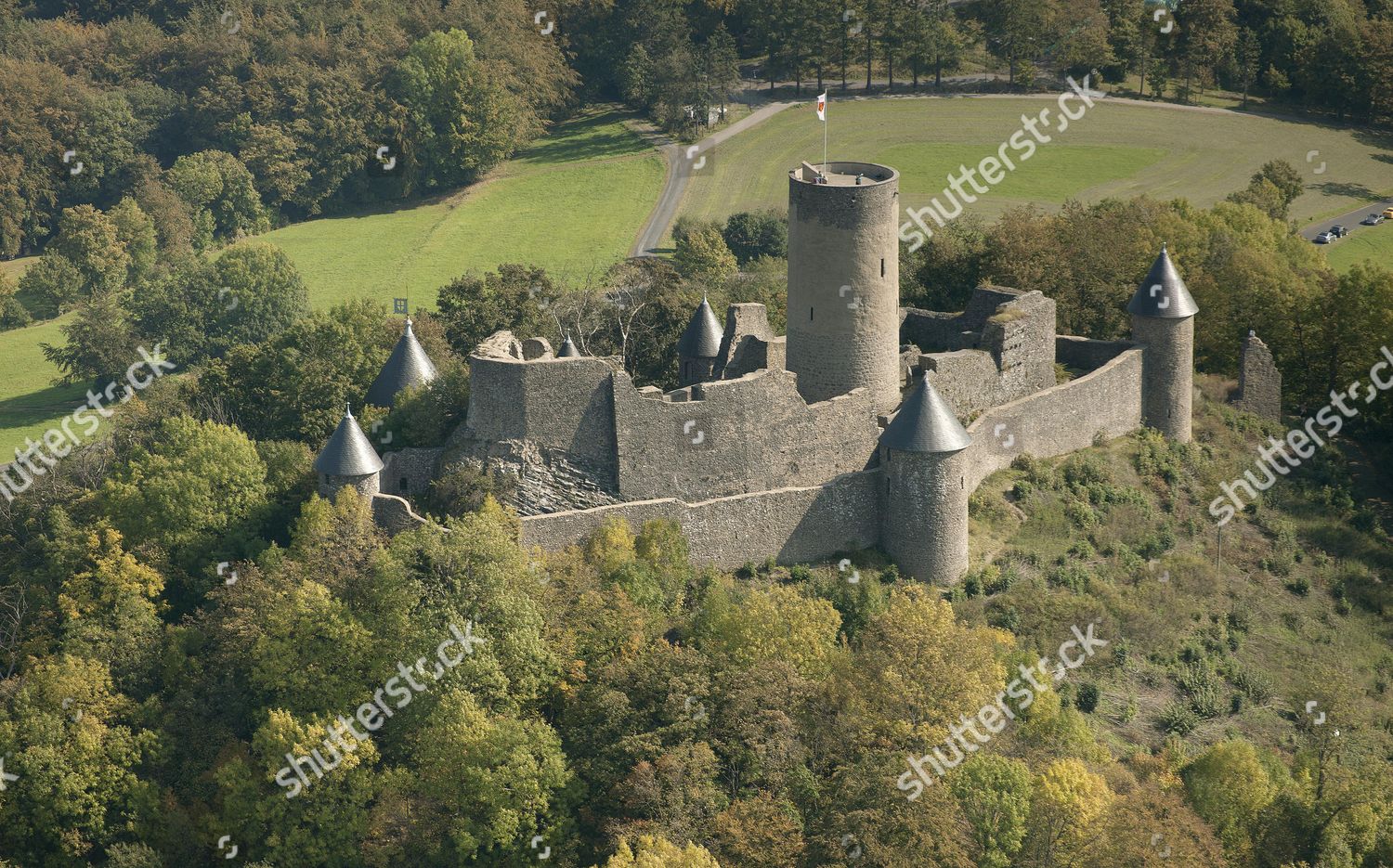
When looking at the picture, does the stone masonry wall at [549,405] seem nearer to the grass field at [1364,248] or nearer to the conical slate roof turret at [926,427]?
the conical slate roof turret at [926,427]

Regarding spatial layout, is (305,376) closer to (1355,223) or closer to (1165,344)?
(1165,344)

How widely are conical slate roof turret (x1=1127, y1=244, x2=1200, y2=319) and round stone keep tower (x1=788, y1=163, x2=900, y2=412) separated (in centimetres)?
986

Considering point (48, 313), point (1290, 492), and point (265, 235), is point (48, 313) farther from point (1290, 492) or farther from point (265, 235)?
point (1290, 492)

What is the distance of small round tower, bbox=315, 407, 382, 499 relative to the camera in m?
54.6

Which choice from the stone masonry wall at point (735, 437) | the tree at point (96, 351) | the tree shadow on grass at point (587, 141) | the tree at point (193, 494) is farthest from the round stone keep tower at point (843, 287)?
the tree shadow on grass at point (587, 141)

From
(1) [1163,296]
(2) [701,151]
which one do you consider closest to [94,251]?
(2) [701,151]

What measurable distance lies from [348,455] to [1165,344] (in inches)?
1008

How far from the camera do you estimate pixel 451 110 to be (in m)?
111

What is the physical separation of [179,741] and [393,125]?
61530mm

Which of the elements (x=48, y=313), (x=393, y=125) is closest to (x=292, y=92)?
(x=393, y=125)

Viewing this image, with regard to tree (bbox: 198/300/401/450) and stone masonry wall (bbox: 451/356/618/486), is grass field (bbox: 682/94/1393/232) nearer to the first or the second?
tree (bbox: 198/300/401/450)

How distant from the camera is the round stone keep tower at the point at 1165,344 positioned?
64.8 meters

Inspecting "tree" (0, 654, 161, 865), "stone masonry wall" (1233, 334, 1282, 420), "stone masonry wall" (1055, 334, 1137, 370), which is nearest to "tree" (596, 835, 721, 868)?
"tree" (0, 654, 161, 865)

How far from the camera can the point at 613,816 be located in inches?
1948
